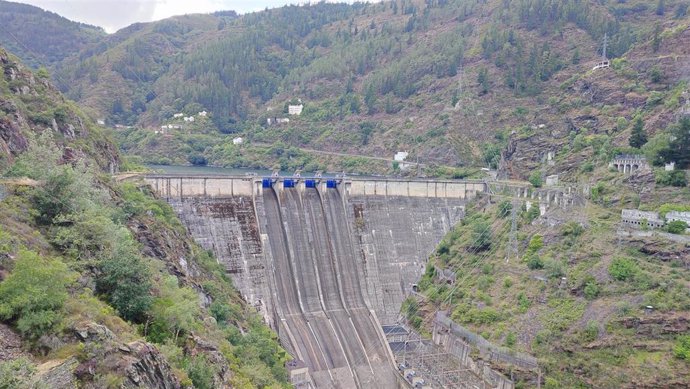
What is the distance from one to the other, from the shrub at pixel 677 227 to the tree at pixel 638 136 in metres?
13.7

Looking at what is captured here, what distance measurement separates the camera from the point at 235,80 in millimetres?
124250

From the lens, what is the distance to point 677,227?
38.2 m

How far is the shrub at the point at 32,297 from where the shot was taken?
46.9ft

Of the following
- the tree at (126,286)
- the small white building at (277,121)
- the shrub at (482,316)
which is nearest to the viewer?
the tree at (126,286)

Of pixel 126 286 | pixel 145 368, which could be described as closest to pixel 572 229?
pixel 126 286

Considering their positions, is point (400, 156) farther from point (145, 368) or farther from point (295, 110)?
point (145, 368)

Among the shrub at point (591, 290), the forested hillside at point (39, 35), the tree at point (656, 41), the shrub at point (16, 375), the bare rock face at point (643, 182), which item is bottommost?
the shrub at point (591, 290)

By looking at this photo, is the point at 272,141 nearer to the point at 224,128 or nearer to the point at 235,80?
the point at 224,128

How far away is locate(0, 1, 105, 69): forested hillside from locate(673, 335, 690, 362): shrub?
15485 centimetres

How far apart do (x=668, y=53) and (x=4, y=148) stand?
2538 inches

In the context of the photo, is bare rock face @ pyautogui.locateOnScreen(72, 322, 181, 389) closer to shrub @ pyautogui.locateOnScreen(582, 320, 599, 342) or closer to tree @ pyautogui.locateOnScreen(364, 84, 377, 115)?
shrub @ pyautogui.locateOnScreen(582, 320, 599, 342)

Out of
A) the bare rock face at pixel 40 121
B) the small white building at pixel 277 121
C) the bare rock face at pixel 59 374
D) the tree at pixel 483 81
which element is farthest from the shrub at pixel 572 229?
the small white building at pixel 277 121

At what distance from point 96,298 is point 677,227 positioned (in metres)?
35.8

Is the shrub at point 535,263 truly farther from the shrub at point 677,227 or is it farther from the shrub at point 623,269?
the shrub at point 677,227
